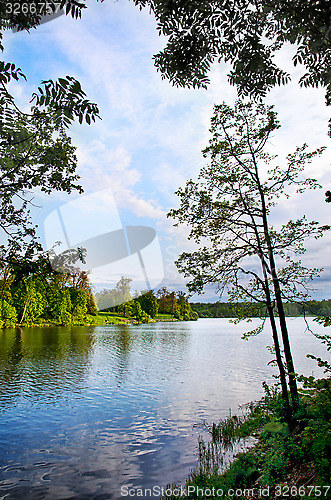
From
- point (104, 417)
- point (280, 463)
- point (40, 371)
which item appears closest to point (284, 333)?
point (280, 463)

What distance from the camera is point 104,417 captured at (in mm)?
14703

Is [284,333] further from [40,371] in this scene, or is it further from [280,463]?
[40,371]

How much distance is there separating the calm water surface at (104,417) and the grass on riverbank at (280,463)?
116cm

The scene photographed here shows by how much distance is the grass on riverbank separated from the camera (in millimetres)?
5777

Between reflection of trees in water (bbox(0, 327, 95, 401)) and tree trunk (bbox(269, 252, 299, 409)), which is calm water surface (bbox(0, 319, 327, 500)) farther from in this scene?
tree trunk (bbox(269, 252, 299, 409))

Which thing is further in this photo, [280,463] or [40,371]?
[40,371]

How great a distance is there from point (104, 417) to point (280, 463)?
966 centimetres

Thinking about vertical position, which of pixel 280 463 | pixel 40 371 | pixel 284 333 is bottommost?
pixel 40 371

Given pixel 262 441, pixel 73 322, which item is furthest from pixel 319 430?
pixel 73 322

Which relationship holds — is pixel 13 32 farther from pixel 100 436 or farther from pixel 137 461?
pixel 100 436

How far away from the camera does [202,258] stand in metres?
12.0

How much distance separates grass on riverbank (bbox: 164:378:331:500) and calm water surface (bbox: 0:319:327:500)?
1158 mm

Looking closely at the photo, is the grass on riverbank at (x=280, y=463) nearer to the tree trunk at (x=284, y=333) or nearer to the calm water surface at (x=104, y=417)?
the tree trunk at (x=284, y=333)

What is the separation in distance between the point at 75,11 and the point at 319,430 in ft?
28.8
